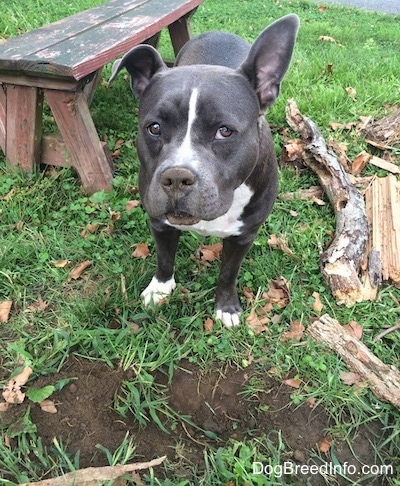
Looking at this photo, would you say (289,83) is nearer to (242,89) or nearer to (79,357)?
(242,89)

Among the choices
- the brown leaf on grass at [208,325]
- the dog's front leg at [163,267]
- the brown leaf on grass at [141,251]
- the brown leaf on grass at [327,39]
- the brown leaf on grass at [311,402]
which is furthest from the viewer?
the brown leaf on grass at [327,39]

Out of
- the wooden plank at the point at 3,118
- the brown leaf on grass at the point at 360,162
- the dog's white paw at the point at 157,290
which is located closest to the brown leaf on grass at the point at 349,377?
the dog's white paw at the point at 157,290

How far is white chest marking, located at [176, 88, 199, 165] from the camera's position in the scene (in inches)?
74.0

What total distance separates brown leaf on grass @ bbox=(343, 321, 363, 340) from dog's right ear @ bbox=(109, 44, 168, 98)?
1.68 m

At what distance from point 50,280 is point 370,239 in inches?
79.2

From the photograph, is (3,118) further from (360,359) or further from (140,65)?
(360,359)

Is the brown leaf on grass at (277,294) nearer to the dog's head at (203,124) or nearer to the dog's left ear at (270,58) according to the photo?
the dog's head at (203,124)

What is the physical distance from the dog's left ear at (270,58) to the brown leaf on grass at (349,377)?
54.7 inches

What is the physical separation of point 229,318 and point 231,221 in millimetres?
600

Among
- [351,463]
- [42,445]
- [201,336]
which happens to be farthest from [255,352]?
[42,445]

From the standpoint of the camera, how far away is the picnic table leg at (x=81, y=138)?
124 inches

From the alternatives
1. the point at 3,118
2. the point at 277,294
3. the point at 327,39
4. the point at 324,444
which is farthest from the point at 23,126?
the point at 327,39

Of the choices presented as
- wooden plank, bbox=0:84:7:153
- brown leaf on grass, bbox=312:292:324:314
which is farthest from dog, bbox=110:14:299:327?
wooden plank, bbox=0:84:7:153

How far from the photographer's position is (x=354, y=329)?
8.93ft
